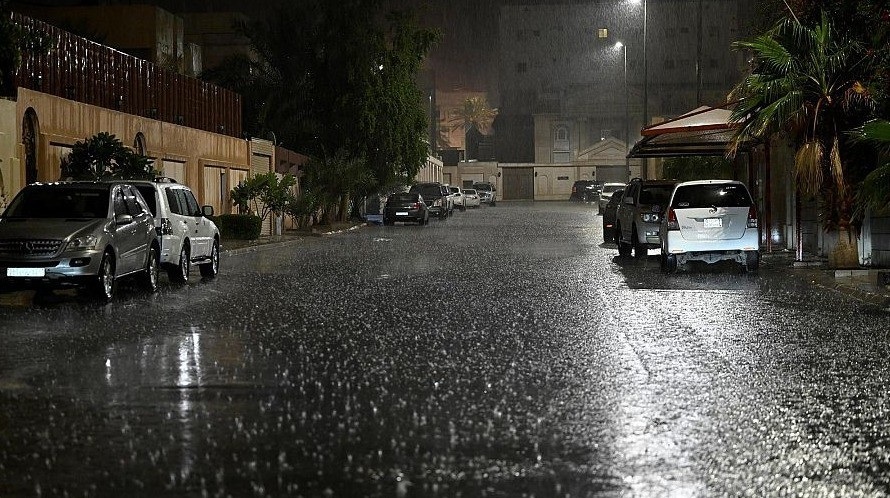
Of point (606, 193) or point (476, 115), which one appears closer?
point (606, 193)

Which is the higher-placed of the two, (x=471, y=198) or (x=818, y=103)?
(x=818, y=103)

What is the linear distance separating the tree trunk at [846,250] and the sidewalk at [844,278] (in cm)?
24

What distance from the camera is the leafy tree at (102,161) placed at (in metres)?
28.1

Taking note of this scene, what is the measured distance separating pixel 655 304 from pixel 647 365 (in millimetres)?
6236

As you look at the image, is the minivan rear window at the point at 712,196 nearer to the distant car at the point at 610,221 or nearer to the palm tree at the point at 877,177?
the palm tree at the point at 877,177

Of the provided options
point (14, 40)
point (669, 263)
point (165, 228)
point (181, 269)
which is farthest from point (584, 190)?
point (14, 40)

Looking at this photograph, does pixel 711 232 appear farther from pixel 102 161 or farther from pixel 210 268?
pixel 102 161

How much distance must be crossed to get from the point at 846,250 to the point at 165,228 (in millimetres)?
11628

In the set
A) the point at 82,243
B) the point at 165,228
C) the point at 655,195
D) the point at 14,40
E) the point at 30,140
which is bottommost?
the point at 82,243

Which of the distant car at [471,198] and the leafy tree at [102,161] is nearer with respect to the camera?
the leafy tree at [102,161]

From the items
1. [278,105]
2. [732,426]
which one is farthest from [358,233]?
[732,426]

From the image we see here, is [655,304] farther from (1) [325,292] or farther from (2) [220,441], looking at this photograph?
(2) [220,441]

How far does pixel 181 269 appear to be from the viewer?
21672 millimetres

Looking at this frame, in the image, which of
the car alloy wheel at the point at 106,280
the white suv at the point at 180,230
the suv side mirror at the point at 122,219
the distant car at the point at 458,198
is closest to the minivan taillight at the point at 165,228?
the white suv at the point at 180,230
